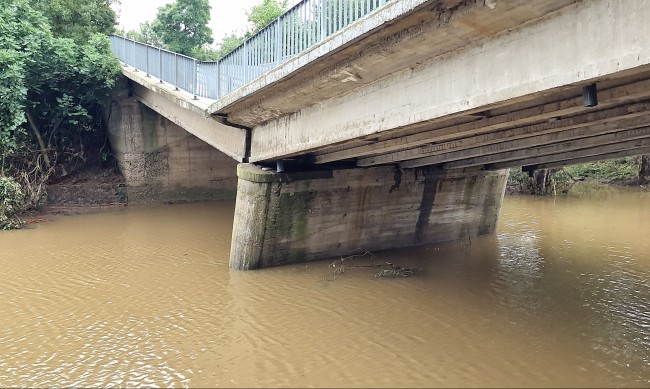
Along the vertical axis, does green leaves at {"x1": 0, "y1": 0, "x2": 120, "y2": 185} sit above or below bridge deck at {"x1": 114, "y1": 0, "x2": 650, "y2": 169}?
above

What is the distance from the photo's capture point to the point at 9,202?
14.6 metres

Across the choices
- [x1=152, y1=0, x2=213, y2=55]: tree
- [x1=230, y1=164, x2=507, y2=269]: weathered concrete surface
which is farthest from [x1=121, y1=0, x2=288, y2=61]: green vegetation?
[x1=230, y1=164, x2=507, y2=269]: weathered concrete surface

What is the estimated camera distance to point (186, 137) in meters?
20.8

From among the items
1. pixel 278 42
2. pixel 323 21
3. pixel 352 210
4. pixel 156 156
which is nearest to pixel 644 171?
pixel 352 210

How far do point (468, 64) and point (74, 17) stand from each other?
61.6ft

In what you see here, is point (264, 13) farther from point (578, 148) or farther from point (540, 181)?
point (578, 148)

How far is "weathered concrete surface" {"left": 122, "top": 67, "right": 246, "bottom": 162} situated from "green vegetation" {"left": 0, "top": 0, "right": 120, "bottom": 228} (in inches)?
92.0

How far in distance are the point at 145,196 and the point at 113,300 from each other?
42.1 ft

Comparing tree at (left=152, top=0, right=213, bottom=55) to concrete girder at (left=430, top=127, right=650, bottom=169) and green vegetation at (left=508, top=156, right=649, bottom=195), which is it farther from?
concrete girder at (left=430, top=127, right=650, bottom=169)

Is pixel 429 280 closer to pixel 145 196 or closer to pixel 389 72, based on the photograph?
pixel 389 72

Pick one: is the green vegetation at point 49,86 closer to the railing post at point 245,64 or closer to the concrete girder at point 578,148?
the railing post at point 245,64

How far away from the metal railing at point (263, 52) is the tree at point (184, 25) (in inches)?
639

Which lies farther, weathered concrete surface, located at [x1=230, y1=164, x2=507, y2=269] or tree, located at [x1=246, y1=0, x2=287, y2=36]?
tree, located at [x1=246, y1=0, x2=287, y2=36]

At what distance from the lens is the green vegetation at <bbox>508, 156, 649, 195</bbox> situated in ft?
79.6
